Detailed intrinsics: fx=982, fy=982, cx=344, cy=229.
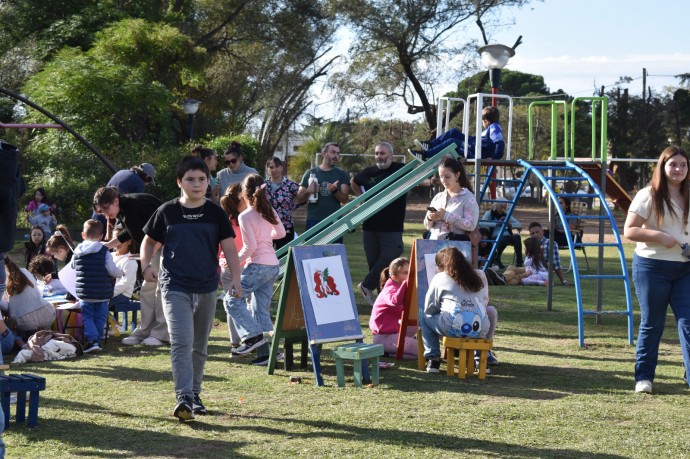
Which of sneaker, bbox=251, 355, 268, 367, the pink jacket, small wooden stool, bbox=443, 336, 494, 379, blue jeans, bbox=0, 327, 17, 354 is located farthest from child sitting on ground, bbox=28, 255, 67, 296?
small wooden stool, bbox=443, 336, 494, 379

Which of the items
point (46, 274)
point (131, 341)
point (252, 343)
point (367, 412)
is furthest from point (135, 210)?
point (367, 412)

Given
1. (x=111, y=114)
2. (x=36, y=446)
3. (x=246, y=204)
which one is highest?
(x=111, y=114)

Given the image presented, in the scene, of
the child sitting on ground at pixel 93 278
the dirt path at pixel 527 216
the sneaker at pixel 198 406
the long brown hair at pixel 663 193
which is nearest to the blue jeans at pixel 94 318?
the child sitting on ground at pixel 93 278

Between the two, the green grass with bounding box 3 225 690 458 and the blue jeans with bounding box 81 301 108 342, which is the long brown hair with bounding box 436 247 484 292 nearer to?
the green grass with bounding box 3 225 690 458

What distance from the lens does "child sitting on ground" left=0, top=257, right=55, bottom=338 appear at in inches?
378

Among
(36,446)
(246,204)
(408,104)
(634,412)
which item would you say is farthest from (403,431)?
(408,104)

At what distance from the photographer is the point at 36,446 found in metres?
5.97

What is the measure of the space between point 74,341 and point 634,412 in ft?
17.4

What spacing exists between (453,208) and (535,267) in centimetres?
811

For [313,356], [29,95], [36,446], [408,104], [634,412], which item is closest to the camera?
[36,446]

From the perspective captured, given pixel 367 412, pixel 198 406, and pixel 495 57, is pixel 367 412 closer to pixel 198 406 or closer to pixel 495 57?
pixel 198 406

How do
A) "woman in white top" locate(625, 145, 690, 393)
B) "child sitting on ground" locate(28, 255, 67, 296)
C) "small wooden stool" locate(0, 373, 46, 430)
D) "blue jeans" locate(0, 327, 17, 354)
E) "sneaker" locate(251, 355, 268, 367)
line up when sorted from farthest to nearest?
1. "child sitting on ground" locate(28, 255, 67, 296)
2. "blue jeans" locate(0, 327, 17, 354)
3. "sneaker" locate(251, 355, 268, 367)
4. "woman in white top" locate(625, 145, 690, 393)
5. "small wooden stool" locate(0, 373, 46, 430)

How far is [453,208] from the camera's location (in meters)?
9.88

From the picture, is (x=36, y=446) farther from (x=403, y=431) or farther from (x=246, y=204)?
(x=246, y=204)
